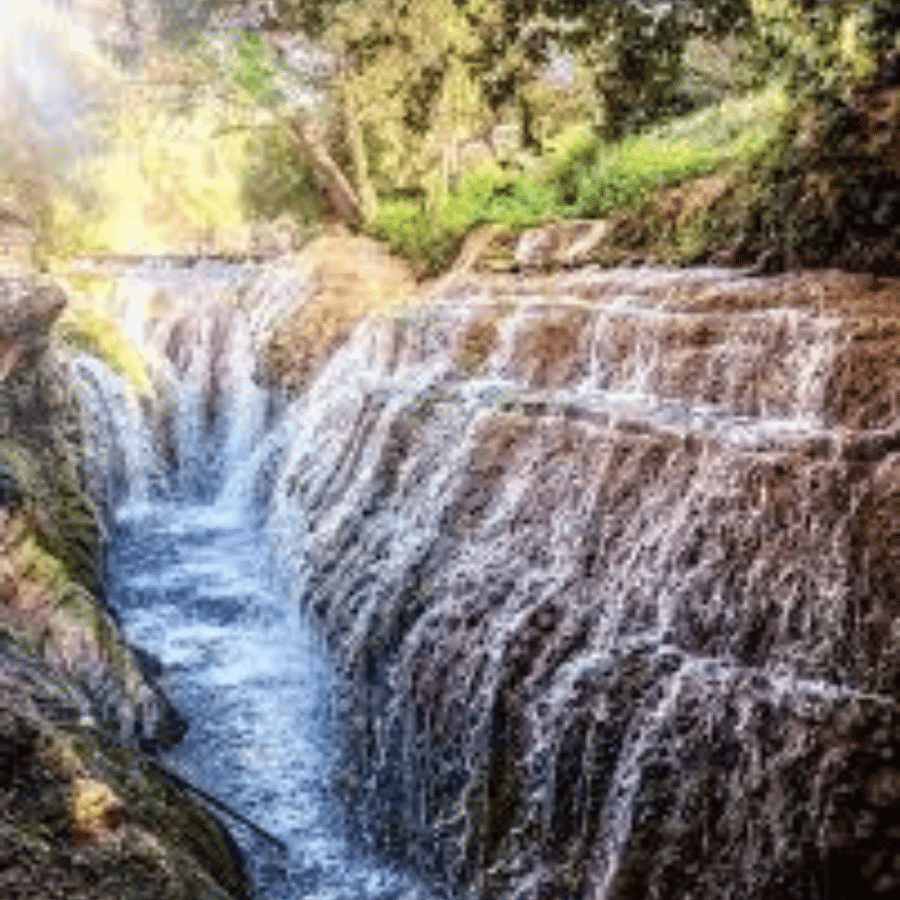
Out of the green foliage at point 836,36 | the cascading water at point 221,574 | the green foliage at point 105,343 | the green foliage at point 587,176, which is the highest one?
the green foliage at point 836,36

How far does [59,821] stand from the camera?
584cm

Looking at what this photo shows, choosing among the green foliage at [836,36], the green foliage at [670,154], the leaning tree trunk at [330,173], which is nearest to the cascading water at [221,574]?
the leaning tree trunk at [330,173]

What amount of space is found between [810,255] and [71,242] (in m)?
16.4

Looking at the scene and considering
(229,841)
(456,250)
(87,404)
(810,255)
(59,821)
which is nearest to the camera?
(59,821)

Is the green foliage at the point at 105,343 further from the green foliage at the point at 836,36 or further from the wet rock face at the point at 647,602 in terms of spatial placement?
the green foliage at the point at 836,36

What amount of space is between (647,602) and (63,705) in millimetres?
2979

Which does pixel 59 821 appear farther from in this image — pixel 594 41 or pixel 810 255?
pixel 810 255

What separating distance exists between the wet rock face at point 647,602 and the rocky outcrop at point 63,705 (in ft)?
4.88

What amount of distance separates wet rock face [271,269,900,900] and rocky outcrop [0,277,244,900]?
1.49 meters

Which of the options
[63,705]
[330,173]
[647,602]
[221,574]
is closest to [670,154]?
[221,574]

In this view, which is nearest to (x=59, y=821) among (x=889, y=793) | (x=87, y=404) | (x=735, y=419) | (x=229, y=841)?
(x=229, y=841)

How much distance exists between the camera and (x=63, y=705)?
741cm

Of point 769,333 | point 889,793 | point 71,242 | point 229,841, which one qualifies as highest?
point 71,242

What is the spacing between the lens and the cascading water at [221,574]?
895cm
